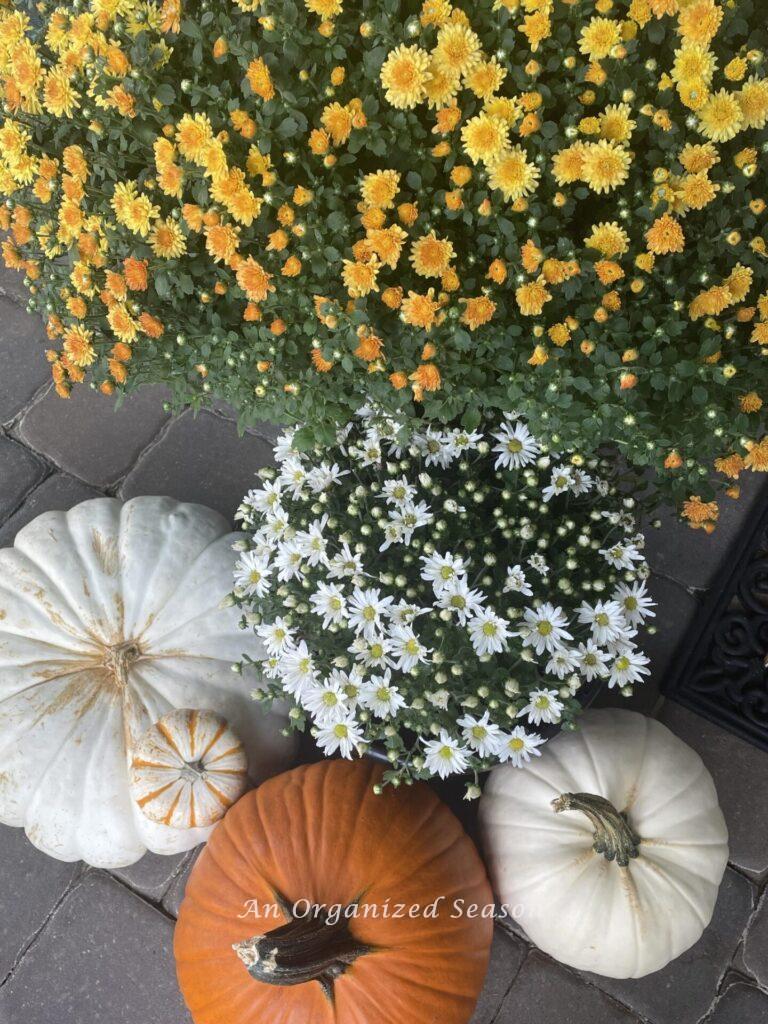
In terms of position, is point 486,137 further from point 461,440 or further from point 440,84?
point 461,440

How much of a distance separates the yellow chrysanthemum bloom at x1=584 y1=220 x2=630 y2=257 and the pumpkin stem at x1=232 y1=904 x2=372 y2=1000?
111cm

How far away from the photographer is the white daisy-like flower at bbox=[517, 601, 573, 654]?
1366mm

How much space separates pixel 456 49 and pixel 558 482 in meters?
0.68

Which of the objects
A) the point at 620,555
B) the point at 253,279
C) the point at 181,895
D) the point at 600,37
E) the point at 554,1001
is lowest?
the point at 181,895

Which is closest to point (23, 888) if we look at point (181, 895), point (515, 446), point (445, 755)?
point (181, 895)

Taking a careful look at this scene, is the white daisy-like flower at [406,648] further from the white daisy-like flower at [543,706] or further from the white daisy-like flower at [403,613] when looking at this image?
the white daisy-like flower at [543,706]

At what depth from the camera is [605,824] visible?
1393 millimetres

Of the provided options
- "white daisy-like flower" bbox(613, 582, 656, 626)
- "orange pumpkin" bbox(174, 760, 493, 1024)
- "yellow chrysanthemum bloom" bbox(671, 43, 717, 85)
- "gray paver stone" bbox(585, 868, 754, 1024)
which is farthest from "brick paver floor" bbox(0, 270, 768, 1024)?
"yellow chrysanthemum bloom" bbox(671, 43, 717, 85)

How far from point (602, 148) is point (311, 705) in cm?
94

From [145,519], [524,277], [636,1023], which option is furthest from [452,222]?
[636,1023]

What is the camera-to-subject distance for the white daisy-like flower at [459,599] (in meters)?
1.35

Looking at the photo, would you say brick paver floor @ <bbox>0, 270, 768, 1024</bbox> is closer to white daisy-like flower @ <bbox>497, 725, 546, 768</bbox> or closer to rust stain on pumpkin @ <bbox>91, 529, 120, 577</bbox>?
rust stain on pumpkin @ <bbox>91, 529, 120, 577</bbox>

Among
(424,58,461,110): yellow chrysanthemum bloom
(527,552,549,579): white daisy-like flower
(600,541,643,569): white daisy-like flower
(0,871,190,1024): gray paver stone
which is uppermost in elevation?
(424,58,461,110): yellow chrysanthemum bloom

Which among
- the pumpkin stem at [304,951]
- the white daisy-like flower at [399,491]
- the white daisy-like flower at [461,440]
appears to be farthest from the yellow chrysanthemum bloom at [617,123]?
the pumpkin stem at [304,951]
